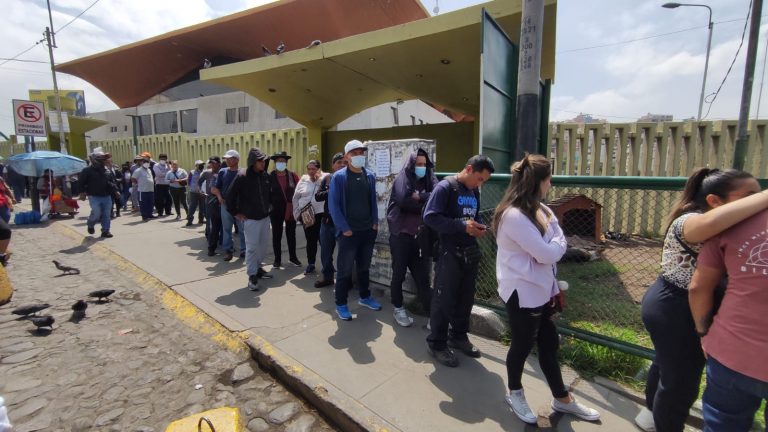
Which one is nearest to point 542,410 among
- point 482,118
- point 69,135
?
point 482,118

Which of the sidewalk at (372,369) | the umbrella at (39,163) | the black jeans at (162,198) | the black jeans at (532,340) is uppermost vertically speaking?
the umbrella at (39,163)

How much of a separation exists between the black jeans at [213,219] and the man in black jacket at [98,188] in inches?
118

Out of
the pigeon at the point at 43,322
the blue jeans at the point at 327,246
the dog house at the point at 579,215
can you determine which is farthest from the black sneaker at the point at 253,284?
the dog house at the point at 579,215

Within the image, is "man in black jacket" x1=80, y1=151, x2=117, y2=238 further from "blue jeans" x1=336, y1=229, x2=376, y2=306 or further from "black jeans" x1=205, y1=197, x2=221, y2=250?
"blue jeans" x1=336, y1=229, x2=376, y2=306

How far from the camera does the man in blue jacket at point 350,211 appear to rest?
3.95 m

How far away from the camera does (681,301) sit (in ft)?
6.23

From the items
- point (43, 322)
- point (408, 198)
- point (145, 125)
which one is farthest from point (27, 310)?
point (145, 125)

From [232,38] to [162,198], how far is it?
36.3 ft

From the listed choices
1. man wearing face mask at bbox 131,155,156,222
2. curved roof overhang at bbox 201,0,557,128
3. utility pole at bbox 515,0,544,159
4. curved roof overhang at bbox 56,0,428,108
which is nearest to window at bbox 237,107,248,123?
curved roof overhang at bbox 56,0,428,108

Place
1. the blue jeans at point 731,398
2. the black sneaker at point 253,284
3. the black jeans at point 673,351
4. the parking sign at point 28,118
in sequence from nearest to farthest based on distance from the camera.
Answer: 1. the blue jeans at point 731,398
2. the black jeans at point 673,351
3. the black sneaker at point 253,284
4. the parking sign at point 28,118

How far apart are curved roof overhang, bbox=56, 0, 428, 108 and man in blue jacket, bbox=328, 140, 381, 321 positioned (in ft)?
47.0

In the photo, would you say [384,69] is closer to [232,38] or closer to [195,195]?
[195,195]

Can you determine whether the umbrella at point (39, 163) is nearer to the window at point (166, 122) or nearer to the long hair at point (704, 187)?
the long hair at point (704, 187)

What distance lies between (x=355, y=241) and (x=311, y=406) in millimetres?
1706
